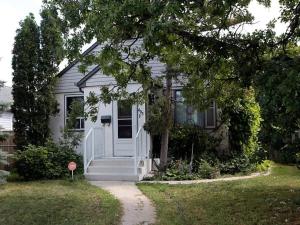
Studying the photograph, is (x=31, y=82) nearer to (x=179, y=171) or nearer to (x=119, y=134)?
(x=119, y=134)

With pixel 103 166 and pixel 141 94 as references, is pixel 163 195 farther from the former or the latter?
pixel 103 166

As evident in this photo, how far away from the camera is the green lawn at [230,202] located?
920 centimetres

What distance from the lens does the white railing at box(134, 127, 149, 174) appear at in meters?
16.3

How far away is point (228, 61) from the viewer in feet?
36.4

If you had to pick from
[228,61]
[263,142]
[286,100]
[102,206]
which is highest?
[228,61]

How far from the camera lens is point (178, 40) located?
36.0ft

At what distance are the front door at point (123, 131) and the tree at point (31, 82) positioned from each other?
3.92 meters

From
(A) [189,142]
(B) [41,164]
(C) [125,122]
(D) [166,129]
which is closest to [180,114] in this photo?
(A) [189,142]

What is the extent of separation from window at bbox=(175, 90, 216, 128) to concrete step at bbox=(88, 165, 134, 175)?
350 centimetres

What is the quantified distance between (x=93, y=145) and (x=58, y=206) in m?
6.49

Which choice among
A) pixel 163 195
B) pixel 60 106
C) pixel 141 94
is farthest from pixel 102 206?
pixel 60 106

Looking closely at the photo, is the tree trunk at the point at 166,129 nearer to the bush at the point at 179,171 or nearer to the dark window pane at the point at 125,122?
the bush at the point at 179,171

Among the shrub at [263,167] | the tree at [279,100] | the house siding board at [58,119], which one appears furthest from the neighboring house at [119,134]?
the tree at [279,100]

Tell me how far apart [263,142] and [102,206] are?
4.49m
